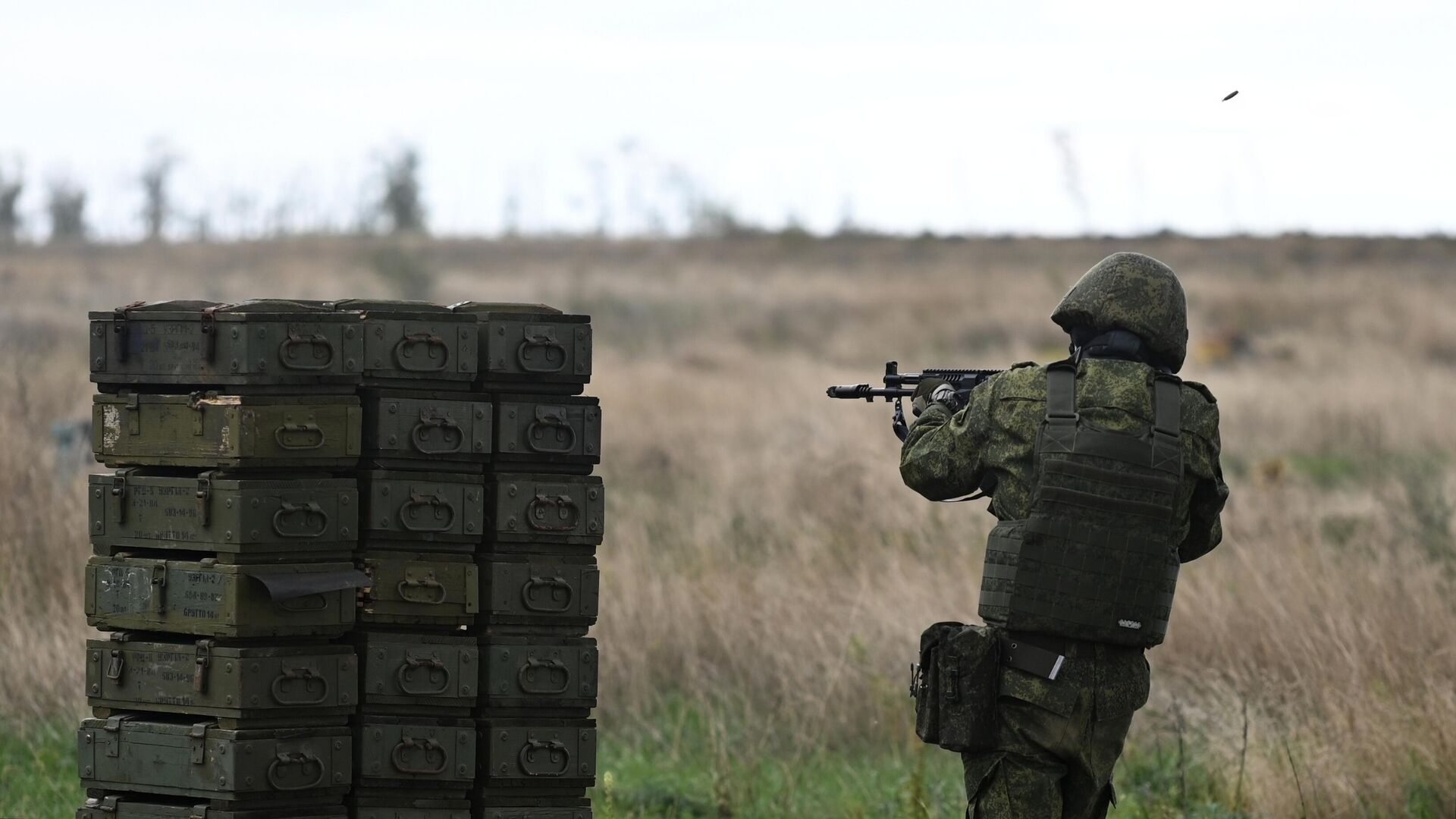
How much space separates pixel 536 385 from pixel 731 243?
A: 4224cm

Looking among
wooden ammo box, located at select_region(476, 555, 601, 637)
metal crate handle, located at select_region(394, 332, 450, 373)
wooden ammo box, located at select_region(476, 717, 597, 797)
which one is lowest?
wooden ammo box, located at select_region(476, 717, 597, 797)

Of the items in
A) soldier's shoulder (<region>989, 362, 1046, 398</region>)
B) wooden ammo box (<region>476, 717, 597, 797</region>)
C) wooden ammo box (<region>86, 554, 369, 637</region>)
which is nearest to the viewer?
soldier's shoulder (<region>989, 362, 1046, 398</region>)

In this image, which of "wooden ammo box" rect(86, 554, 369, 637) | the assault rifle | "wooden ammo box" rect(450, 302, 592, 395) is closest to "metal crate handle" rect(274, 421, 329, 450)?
"wooden ammo box" rect(86, 554, 369, 637)

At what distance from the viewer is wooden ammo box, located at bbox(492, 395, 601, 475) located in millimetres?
5102

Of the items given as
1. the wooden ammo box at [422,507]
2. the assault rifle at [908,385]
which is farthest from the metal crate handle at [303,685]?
the assault rifle at [908,385]

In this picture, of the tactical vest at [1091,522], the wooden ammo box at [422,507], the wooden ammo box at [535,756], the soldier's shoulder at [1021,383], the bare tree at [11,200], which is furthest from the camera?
the bare tree at [11,200]

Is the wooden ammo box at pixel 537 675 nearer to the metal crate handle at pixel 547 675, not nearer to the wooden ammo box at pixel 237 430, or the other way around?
the metal crate handle at pixel 547 675

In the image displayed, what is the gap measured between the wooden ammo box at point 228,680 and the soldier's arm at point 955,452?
5.85ft

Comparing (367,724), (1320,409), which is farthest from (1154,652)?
(1320,409)

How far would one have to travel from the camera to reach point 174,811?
16.0 feet

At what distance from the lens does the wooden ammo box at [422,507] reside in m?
4.97

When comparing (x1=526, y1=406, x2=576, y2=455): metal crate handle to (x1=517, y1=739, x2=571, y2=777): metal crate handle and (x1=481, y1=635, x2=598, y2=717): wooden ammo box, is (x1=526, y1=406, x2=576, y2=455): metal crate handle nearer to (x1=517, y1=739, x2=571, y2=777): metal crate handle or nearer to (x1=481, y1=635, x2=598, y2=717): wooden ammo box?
(x1=481, y1=635, x2=598, y2=717): wooden ammo box

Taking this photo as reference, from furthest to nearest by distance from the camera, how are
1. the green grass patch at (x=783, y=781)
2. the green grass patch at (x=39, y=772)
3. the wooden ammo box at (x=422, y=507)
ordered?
the green grass patch at (x=39, y=772), the green grass patch at (x=783, y=781), the wooden ammo box at (x=422, y=507)

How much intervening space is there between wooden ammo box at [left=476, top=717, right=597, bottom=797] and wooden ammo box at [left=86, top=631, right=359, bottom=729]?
1.47ft
